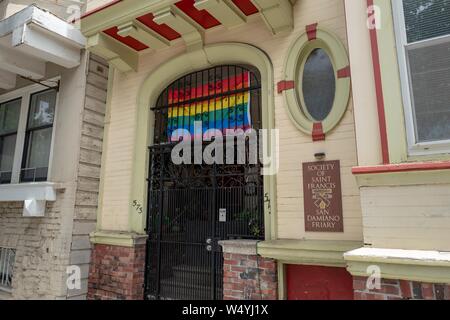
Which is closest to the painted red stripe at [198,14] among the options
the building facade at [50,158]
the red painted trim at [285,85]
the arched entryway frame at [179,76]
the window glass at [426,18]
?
the arched entryway frame at [179,76]

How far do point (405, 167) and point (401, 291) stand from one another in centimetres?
94

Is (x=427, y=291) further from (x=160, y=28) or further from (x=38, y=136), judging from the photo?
(x=38, y=136)

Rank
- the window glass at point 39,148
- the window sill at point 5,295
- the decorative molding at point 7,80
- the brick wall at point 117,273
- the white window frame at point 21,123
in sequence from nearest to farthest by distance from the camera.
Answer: the brick wall at point 117,273 → the window sill at point 5,295 → the window glass at point 39,148 → the white window frame at point 21,123 → the decorative molding at point 7,80

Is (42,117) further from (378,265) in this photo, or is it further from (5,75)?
(378,265)

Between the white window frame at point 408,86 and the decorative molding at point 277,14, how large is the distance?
5.55 ft

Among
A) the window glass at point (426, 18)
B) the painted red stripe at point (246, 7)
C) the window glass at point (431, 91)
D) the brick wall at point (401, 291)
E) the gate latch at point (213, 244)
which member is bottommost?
the brick wall at point (401, 291)

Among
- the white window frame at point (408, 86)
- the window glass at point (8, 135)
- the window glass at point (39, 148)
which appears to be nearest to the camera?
the white window frame at point (408, 86)

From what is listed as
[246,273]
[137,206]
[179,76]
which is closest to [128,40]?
[179,76]

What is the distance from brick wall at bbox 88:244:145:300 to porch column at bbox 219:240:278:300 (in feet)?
5.80

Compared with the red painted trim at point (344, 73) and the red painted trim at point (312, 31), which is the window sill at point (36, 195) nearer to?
the red painted trim at point (312, 31)

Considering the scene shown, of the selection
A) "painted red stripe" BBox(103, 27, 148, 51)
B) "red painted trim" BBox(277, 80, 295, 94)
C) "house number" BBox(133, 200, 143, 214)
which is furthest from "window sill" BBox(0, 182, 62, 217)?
"red painted trim" BBox(277, 80, 295, 94)

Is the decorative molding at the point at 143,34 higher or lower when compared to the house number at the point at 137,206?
higher

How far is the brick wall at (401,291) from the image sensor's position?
2.31 metres

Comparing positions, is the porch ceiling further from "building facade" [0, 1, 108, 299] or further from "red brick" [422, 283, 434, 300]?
"red brick" [422, 283, 434, 300]
